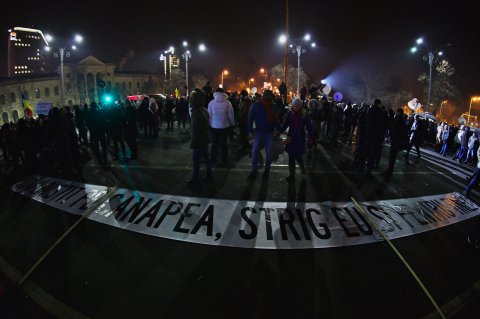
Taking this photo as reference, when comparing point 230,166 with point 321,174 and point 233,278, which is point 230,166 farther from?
point 233,278

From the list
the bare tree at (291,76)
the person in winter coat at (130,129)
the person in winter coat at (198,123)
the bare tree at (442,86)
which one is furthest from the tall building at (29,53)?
the person in winter coat at (198,123)

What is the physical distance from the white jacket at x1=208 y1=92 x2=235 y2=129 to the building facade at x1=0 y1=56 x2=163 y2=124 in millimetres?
40230

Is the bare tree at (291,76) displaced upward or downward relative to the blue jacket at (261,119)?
upward

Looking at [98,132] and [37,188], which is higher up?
[98,132]

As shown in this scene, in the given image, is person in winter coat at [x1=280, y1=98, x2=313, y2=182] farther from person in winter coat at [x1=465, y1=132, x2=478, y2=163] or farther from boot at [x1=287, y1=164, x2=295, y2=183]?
person in winter coat at [x1=465, y1=132, x2=478, y2=163]

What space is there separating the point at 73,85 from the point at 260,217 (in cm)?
7186

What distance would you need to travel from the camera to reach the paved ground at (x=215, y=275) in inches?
141

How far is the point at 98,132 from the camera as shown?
8.94m

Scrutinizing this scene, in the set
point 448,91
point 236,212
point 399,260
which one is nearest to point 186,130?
point 236,212

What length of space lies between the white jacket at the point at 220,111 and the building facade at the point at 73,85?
4023cm

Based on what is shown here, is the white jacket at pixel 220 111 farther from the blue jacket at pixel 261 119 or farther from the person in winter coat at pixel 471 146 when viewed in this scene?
the person in winter coat at pixel 471 146

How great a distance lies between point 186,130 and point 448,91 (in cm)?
5010

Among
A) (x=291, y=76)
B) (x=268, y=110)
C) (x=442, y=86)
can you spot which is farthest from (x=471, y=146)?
(x=291, y=76)

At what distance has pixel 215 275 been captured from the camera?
410cm
